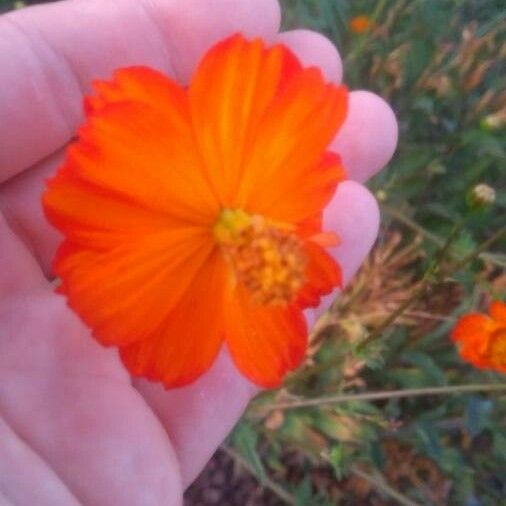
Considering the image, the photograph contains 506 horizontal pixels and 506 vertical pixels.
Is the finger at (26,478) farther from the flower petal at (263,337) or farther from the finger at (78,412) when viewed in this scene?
the flower petal at (263,337)

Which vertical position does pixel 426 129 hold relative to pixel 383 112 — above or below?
→ below

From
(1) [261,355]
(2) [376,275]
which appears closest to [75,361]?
(1) [261,355]

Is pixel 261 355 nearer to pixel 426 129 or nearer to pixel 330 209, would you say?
pixel 330 209

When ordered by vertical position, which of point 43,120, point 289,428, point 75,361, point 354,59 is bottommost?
point 289,428

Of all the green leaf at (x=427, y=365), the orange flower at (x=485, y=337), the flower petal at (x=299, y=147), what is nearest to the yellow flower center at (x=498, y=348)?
the orange flower at (x=485, y=337)

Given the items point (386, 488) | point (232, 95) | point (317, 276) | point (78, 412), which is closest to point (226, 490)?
point (386, 488)
